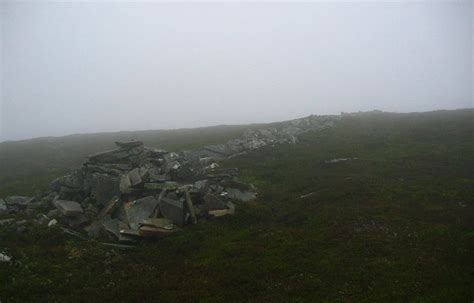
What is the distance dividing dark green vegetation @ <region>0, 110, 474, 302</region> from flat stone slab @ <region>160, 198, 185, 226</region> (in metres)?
0.85

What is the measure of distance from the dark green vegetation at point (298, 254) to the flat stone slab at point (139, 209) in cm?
196

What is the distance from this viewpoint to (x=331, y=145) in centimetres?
4247

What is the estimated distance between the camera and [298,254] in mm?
16312

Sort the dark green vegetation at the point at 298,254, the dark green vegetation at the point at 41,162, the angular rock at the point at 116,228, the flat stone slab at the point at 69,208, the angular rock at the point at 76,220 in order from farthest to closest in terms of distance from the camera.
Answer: the dark green vegetation at the point at 41,162 → the flat stone slab at the point at 69,208 → the angular rock at the point at 76,220 → the angular rock at the point at 116,228 → the dark green vegetation at the point at 298,254

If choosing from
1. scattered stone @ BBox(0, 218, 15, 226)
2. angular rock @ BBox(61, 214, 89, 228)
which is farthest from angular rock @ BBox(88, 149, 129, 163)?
scattered stone @ BBox(0, 218, 15, 226)

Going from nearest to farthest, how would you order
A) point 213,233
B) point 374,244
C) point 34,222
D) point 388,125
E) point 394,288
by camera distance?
point 394,288, point 374,244, point 213,233, point 34,222, point 388,125

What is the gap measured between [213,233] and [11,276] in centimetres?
905

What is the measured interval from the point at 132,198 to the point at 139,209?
70.2 inches

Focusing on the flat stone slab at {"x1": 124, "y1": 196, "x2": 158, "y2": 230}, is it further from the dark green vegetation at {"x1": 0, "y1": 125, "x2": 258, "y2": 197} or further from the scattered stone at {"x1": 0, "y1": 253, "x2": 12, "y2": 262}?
the dark green vegetation at {"x1": 0, "y1": 125, "x2": 258, "y2": 197}

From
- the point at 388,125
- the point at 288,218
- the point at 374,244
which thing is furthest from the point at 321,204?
the point at 388,125

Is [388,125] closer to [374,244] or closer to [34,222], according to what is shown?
[374,244]

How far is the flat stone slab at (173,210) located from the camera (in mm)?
20109

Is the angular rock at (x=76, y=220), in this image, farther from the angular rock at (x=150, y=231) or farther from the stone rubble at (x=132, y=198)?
the angular rock at (x=150, y=231)

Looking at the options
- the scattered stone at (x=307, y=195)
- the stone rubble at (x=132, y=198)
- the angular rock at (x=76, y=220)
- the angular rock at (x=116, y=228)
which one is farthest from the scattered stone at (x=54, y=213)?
the scattered stone at (x=307, y=195)
